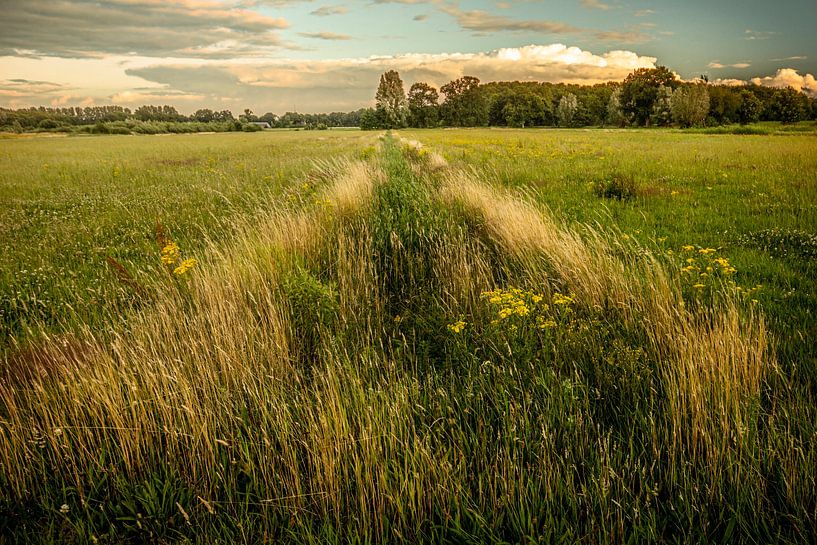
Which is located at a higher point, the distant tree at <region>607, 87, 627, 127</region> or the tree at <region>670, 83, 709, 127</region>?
the distant tree at <region>607, 87, 627, 127</region>

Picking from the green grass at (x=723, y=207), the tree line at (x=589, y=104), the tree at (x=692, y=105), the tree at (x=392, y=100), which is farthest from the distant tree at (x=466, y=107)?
the green grass at (x=723, y=207)

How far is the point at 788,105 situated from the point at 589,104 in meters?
40.3

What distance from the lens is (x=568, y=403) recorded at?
253cm

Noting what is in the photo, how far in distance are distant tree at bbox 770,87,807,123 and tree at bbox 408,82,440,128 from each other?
7651 cm

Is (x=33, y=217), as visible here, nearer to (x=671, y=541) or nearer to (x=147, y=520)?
(x=147, y=520)

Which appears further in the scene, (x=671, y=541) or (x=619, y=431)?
(x=619, y=431)

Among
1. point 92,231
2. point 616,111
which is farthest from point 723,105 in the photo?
point 92,231

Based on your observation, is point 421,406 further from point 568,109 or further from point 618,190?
point 568,109

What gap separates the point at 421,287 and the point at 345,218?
3.07 meters

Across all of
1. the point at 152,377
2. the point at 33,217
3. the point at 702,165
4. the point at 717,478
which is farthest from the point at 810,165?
the point at 33,217

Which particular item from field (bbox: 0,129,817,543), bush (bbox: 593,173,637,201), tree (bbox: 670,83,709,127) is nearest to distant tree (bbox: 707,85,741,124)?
tree (bbox: 670,83,709,127)

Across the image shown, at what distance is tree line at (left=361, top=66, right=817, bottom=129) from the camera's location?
80062 millimetres

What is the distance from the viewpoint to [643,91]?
88688 mm

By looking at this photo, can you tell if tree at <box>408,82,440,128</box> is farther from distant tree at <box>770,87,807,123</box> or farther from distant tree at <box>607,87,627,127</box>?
distant tree at <box>770,87,807,123</box>
